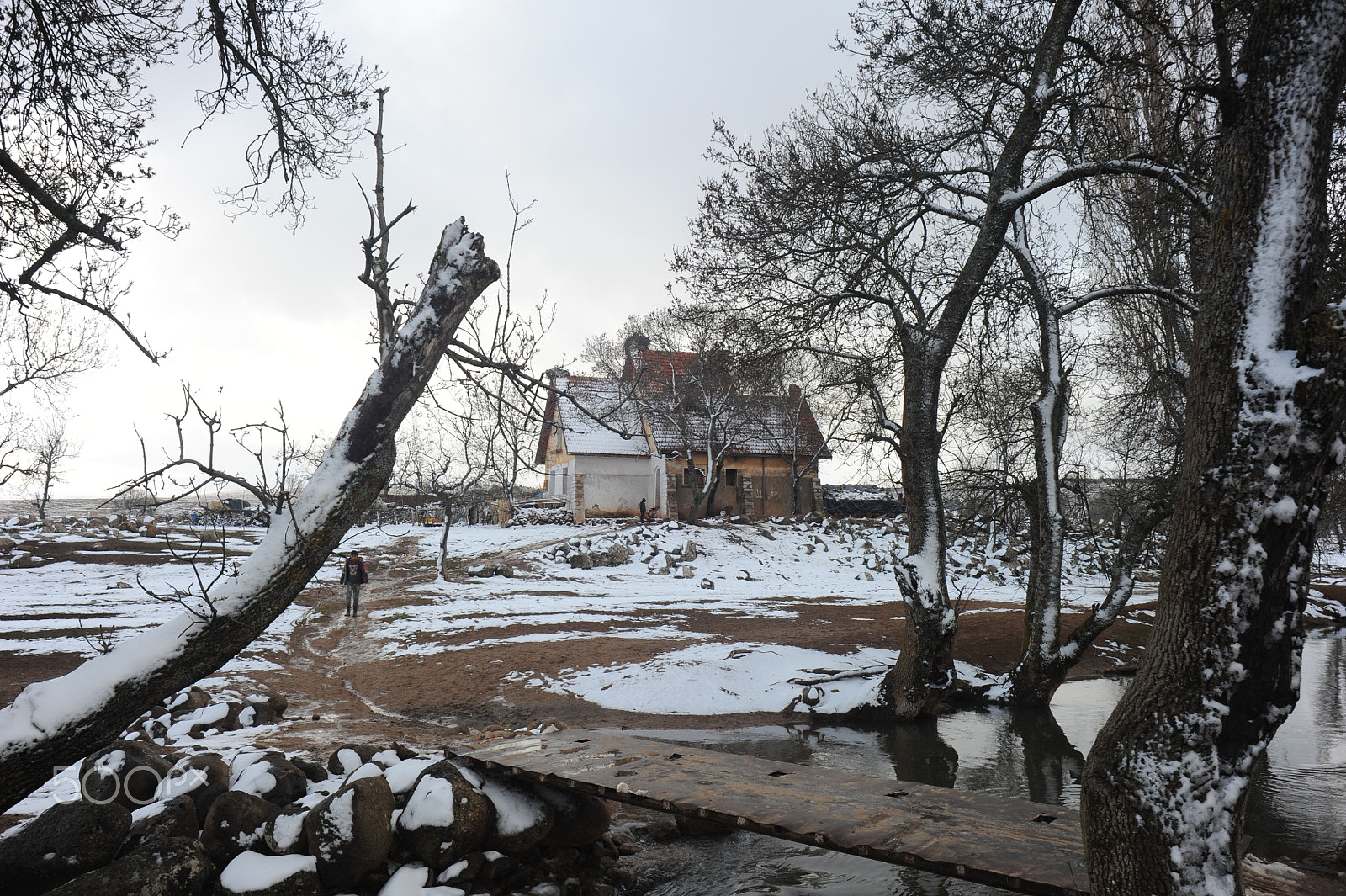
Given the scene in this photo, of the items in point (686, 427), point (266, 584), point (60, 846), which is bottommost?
point (60, 846)

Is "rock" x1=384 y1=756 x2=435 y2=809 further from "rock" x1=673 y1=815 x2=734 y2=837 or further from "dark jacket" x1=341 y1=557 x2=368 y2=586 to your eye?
"dark jacket" x1=341 y1=557 x2=368 y2=586

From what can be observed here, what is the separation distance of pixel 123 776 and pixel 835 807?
16.2 feet

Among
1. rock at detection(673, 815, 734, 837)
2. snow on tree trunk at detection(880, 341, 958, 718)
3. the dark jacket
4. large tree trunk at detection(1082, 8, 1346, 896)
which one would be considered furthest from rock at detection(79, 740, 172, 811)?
the dark jacket

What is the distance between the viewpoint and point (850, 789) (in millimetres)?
5695

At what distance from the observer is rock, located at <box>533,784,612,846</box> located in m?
5.96

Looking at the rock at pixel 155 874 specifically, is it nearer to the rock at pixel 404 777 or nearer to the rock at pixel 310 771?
the rock at pixel 404 777

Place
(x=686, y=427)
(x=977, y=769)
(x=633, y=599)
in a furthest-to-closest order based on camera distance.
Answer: (x=686, y=427)
(x=633, y=599)
(x=977, y=769)

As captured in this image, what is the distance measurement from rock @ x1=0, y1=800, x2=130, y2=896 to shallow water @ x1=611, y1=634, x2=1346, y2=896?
3.43 meters

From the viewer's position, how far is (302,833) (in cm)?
497

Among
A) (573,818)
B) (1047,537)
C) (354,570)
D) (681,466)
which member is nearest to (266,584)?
(573,818)

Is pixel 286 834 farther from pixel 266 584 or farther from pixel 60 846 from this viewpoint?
pixel 266 584

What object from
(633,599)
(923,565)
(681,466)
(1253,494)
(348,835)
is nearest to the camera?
(1253,494)

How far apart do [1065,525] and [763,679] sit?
4864 millimetres

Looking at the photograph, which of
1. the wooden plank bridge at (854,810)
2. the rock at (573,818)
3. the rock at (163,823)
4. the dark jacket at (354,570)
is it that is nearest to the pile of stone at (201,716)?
the rock at (163,823)
